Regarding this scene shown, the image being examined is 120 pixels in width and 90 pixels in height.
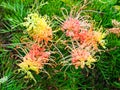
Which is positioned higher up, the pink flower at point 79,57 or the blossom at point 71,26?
the blossom at point 71,26

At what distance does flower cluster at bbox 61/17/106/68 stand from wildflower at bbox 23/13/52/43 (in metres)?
0.04

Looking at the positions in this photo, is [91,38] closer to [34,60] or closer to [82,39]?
[82,39]

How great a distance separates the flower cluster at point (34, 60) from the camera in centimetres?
89

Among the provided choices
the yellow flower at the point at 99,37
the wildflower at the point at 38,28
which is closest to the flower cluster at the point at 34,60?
the wildflower at the point at 38,28

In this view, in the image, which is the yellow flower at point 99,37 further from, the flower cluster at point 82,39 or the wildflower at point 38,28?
the wildflower at point 38,28

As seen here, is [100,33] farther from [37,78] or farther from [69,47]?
[37,78]

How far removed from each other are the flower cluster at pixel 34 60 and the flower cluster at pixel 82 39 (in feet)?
0.22

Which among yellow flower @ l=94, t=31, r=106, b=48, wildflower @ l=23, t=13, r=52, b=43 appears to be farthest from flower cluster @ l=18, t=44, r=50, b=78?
yellow flower @ l=94, t=31, r=106, b=48

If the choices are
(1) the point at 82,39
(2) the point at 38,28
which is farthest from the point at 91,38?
(2) the point at 38,28

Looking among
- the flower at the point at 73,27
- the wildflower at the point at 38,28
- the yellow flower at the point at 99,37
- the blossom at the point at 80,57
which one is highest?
the wildflower at the point at 38,28

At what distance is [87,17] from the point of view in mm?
999

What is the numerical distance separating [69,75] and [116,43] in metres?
0.16

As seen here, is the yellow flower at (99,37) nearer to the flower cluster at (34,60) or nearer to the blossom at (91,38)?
the blossom at (91,38)

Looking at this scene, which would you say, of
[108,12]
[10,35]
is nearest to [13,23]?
[10,35]
